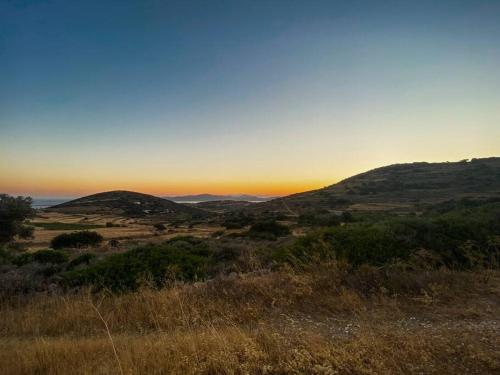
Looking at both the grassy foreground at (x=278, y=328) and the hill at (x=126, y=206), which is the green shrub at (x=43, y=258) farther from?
the hill at (x=126, y=206)

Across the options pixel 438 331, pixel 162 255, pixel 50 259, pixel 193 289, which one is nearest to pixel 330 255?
pixel 193 289

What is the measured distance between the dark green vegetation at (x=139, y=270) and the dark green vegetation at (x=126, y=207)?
6507cm

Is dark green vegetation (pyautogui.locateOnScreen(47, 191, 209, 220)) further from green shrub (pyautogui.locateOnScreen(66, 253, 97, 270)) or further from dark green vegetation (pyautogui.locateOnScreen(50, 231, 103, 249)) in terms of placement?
green shrub (pyautogui.locateOnScreen(66, 253, 97, 270))

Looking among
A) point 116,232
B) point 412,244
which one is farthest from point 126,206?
point 412,244

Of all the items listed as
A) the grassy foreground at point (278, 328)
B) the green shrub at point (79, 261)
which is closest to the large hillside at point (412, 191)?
the green shrub at point (79, 261)

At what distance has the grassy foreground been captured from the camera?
155 inches

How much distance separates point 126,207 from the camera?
89.4 metres

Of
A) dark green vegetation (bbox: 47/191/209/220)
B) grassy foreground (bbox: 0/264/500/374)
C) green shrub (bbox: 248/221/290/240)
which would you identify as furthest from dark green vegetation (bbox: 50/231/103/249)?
dark green vegetation (bbox: 47/191/209/220)

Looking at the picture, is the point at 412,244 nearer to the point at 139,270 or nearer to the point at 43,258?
the point at 139,270

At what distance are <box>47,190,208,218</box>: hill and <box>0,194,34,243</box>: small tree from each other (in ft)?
181

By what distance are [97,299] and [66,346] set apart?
143 inches

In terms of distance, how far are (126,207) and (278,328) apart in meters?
90.0

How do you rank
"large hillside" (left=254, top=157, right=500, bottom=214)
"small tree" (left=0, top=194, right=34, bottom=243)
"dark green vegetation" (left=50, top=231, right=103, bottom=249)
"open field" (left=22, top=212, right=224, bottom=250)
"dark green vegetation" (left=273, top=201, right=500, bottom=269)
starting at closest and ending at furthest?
"dark green vegetation" (left=273, top=201, right=500, bottom=269), "small tree" (left=0, top=194, right=34, bottom=243), "dark green vegetation" (left=50, top=231, right=103, bottom=249), "open field" (left=22, top=212, right=224, bottom=250), "large hillside" (left=254, top=157, right=500, bottom=214)

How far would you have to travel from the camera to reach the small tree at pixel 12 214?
68.3 ft
